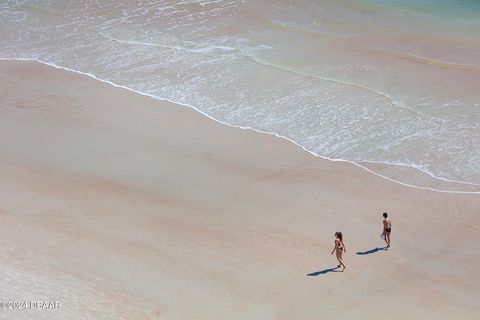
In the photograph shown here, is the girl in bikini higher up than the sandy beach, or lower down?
higher up

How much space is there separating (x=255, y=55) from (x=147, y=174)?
829cm

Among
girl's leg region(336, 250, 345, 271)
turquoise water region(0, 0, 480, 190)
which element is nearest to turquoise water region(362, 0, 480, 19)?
turquoise water region(0, 0, 480, 190)

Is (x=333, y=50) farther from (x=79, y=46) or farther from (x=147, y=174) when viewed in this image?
(x=147, y=174)

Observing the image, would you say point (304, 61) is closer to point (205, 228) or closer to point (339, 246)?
point (205, 228)

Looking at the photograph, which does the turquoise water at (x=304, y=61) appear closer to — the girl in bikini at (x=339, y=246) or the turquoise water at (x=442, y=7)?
the turquoise water at (x=442, y=7)

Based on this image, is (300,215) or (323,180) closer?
(300,215)

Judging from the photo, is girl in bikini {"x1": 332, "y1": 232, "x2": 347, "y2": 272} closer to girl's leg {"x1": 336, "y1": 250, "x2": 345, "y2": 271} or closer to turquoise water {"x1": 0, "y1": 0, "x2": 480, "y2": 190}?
girl's leg {"x1": 336, "y1": 250, "x2": 345, "y2": 271}

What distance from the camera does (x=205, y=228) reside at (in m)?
15.5

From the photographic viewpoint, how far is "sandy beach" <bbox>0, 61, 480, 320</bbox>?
13.3m

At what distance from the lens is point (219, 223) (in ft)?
51.6

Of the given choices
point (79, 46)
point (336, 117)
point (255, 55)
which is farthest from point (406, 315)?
point (79, 46)

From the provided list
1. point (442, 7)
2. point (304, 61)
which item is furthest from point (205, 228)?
point (442, 7)

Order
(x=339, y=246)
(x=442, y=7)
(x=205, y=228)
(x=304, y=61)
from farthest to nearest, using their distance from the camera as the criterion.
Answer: (x=442, y=7) → (x=304, y=61) → (x=205, y=228) → (x=339, y=246)

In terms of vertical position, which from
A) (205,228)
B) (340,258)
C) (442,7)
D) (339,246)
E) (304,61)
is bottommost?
(205,228)
